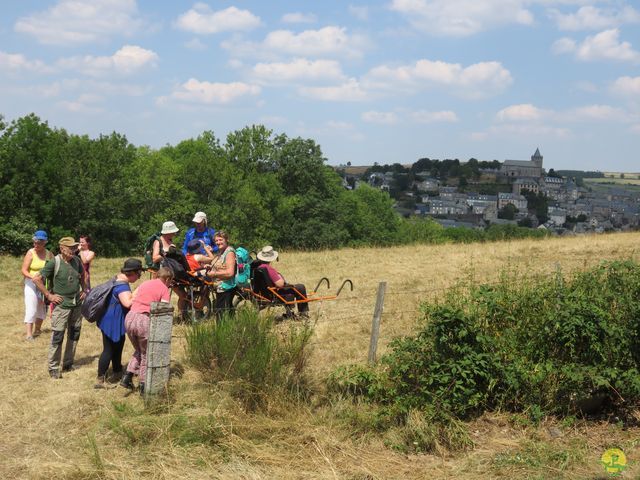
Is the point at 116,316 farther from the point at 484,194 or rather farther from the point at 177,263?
the point at 484,194

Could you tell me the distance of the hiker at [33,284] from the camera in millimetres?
8508

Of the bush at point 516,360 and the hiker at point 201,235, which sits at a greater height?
the hiker at point 201,235

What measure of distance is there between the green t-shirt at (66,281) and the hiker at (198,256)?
6.45 ft

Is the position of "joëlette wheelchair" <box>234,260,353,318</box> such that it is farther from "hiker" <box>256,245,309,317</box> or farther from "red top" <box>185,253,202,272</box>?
"red top" <box>185,253,202,272</box>

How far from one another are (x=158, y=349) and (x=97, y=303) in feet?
3.59

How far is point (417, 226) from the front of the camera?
69.9 meters

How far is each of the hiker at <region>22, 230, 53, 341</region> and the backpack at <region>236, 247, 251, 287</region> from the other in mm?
2595

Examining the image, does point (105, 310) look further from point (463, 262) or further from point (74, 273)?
point (463, 262)

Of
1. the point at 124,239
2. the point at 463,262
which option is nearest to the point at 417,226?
the point at 124,239

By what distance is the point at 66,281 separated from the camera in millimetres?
7051

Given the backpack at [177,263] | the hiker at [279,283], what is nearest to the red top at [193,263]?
the backpack at [177,263]

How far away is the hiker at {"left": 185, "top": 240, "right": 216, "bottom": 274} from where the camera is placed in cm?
902

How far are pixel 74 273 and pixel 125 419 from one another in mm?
2213

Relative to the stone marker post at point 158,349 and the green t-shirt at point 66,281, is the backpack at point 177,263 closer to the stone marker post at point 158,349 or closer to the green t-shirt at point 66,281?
the green t-shirt at point 66,281
